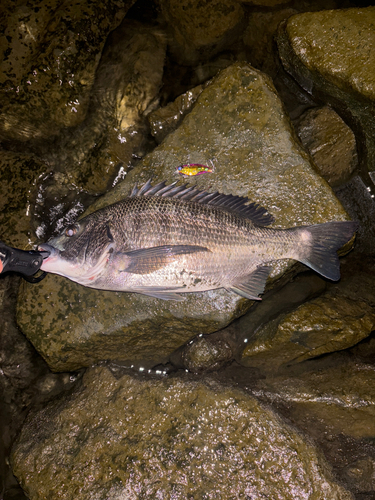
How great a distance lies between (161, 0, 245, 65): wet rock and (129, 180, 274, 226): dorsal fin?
101 inches

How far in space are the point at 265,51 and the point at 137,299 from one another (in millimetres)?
3990

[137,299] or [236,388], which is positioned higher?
[137,299]

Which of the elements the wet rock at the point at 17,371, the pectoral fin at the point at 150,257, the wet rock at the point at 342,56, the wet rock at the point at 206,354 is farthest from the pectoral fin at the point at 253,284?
the wet rock at the point at 17,371

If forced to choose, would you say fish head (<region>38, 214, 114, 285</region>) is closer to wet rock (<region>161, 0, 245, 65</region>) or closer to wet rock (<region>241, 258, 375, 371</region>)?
wet rock (<region>241, 258, 375, 371</region>)

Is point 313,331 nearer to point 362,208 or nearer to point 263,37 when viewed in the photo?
point 362,208

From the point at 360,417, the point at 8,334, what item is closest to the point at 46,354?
the point at 8,334

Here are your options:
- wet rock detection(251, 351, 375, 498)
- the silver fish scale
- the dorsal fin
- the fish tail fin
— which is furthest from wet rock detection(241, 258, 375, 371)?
the dorsal fin

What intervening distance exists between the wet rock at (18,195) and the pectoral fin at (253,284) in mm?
2828

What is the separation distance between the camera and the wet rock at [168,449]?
3.14m

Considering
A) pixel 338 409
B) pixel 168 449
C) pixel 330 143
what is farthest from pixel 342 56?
pixel 168 449

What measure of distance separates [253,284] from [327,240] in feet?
3.11

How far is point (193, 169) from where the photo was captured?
400cm

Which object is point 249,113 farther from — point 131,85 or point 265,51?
point 131,85

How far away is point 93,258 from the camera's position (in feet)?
10.9
